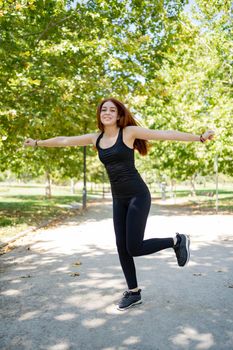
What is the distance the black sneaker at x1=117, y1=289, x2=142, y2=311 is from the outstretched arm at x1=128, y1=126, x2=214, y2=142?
5.39 feet

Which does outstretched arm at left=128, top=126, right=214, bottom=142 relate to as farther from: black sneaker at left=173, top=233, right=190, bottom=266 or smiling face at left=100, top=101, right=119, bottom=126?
black sneaker at left=173, top=233, right=190, bottom=266

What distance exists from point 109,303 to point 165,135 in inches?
73.9

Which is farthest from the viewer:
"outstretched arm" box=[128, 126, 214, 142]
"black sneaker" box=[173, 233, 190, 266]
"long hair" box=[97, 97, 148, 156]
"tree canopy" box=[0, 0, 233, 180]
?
"tree canopy" box=[0, 0, 233, 180]

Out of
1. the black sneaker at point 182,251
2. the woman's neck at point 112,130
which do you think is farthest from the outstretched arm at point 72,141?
the black sneaker at point 182,251

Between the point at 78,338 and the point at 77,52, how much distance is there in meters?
10.5

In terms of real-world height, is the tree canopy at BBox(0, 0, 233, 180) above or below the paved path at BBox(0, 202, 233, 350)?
above

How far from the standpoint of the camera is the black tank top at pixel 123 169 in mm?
3865

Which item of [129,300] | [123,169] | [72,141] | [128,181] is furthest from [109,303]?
[72,141]

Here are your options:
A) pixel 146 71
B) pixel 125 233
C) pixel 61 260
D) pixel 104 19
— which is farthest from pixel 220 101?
pixel 125 233

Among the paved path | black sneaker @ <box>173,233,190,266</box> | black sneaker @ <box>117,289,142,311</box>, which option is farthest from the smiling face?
the paved path

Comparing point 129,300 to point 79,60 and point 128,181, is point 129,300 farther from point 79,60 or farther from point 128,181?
point 79,60

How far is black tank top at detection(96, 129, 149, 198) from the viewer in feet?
12.7

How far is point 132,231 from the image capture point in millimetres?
3840

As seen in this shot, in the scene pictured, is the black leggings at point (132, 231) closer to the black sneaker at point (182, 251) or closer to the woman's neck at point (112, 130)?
the black sneaker at point (182, 251)
